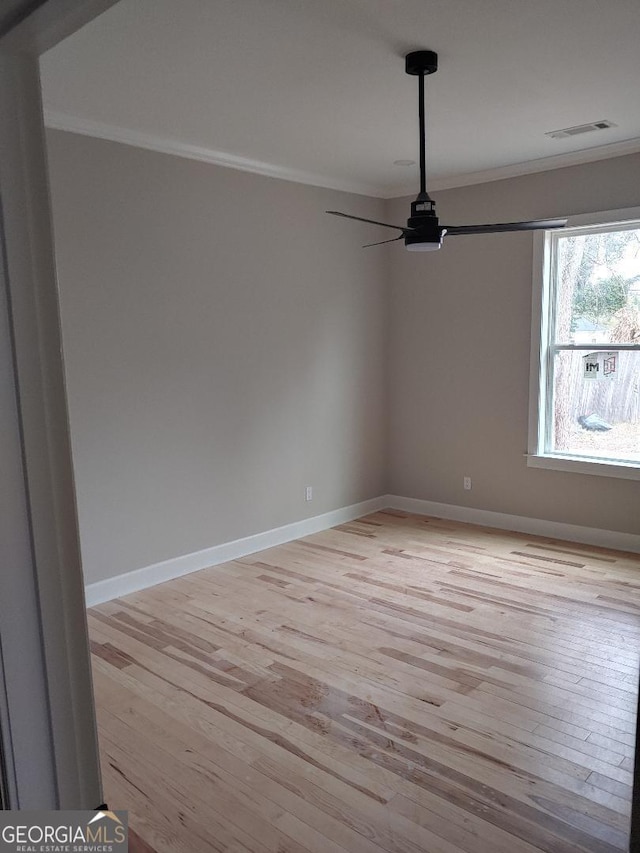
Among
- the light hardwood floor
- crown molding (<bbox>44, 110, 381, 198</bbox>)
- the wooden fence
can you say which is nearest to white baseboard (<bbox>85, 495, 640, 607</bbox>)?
the light hardwood floor

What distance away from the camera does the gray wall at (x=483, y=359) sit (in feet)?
15.6

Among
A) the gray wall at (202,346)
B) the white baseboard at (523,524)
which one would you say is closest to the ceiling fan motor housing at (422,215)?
the gray wall at (202,346)

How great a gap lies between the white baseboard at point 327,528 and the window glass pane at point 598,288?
1.42 meters

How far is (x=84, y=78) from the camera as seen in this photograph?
3.04 metres

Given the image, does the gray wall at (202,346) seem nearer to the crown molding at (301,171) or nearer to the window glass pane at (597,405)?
the crown molding at (301,171)

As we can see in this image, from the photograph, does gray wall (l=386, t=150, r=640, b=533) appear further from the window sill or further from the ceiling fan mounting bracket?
the ceiling fan mounting bracket

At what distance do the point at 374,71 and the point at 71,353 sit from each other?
215 centimetres

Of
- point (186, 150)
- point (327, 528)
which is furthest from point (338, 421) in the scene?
point (186, 150)

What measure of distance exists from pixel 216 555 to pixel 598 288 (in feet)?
10.8

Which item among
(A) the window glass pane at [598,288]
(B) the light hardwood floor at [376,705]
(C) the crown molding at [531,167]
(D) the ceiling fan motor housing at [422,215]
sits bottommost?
(B) the light hardwood floor at [376,705]

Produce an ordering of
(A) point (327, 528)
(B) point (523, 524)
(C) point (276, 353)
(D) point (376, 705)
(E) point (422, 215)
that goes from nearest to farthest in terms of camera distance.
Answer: (D) point (376, 705) → (E) point (422, 215) → (C) point (276, 353) → (B) point (523, 524) → (A) point (327, 528)

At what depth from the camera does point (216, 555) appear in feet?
15.1

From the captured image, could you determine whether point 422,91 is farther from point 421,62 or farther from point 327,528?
point 327,528

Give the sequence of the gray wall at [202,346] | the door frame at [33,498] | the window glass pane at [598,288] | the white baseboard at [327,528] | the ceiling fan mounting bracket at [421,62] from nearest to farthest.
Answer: the door frame at [33,498] < the ceiling fan mounting bracket at [421,62] < the gray wall at [202,346] < the white baseboard at [327,528] < the window glass pane at [598,288]
